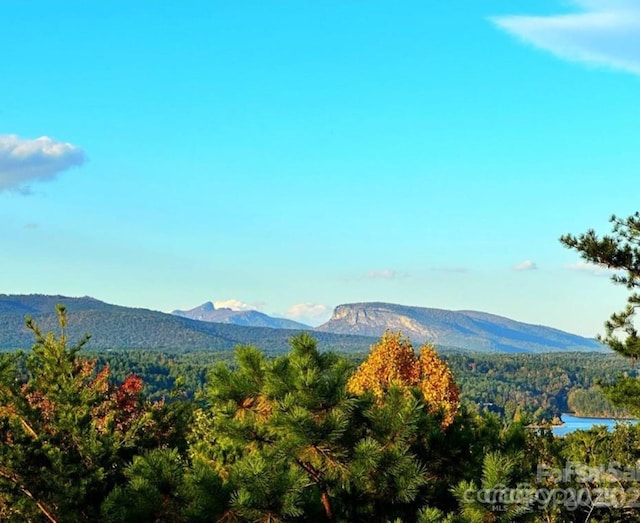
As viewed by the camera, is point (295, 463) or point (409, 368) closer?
point (295, 463)

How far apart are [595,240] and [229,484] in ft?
31.4

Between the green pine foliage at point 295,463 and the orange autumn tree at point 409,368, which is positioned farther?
the orange autumn tree at point 409,368

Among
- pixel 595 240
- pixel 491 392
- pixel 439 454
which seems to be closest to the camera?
pixel 439 454

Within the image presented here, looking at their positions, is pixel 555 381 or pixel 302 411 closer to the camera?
pixel 302 411

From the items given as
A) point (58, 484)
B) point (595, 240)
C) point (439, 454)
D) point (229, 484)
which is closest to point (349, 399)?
point (229, 484)

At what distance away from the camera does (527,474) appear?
7297 mm

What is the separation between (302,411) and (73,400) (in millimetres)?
3375

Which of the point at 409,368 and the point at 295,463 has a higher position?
the point at 409,368

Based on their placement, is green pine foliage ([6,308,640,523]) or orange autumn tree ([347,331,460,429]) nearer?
green pine foliage ([6,308,640,523])

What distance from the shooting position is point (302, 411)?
19.9ft

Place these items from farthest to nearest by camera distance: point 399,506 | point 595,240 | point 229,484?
1. point 595,240
2. point 399,506
3. point 229,484

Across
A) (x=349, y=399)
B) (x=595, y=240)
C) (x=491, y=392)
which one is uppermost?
(x=595, y=240)

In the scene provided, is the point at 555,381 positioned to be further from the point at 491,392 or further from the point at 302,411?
the point at 302,411

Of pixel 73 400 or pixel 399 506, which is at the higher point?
pixel 73 400
